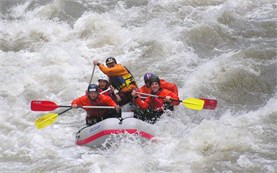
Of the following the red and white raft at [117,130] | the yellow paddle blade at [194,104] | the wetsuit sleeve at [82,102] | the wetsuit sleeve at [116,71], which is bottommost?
the red and white raft at [117,130]

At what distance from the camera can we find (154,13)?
1428 centimetres

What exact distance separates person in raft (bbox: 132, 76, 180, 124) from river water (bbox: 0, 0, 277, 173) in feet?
0.73

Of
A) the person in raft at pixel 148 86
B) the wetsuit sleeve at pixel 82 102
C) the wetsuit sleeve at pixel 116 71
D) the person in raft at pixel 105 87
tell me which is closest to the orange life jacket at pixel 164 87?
the person in raft at pixel 148 86

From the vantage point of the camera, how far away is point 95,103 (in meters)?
7.86

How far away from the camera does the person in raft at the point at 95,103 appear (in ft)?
25.4

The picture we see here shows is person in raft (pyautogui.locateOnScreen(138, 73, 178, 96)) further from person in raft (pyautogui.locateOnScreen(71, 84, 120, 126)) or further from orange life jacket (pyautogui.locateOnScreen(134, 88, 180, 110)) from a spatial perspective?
person in raft (pyautogui.locateOnScreen(71, 84, 120, 126))

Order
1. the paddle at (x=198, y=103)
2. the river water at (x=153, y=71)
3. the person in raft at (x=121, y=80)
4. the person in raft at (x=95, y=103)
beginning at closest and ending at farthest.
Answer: the river water at (x=153, y=71)
the person in raft at (x=95, y=103)
the paddle at (x=198, y=103)
the person in raft at (x=121, y=80)

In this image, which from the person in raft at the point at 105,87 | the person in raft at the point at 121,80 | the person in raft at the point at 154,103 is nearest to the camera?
the person in raft at the point at 154,103

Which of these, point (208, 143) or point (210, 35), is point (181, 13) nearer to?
point (210, 35)

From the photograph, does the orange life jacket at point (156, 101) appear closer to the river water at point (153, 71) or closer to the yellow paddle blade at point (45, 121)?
the river water at point (153, 71)

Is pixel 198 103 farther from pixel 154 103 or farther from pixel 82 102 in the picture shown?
pixel 82 102

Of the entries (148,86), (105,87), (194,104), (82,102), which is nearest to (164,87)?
(148,86)

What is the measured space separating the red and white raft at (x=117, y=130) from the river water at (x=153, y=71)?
0.50 ft

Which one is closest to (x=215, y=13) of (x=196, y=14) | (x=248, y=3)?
(x=196, y=14)
